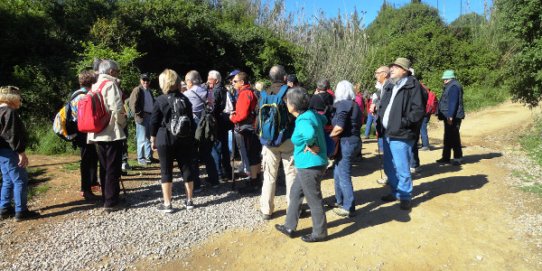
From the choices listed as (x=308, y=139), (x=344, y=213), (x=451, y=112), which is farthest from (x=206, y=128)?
(x=451, y=112)

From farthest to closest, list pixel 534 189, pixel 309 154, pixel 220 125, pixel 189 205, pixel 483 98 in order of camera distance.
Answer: pixel 483 98 < pixel 220 125 < pixel 534 189 < pixel 189 205 < pixel 309 154

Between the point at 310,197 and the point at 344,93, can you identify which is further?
the point at 344,93

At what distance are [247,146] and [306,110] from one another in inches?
70.7

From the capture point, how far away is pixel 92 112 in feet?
16.0

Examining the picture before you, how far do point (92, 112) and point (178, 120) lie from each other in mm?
1039

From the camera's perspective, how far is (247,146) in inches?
229

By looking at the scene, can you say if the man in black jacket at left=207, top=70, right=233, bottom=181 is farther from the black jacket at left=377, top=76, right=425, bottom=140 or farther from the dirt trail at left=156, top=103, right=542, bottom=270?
the black jacket at left=377, top=76, right=425, bottom=140

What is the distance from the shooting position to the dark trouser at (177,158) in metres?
5.05

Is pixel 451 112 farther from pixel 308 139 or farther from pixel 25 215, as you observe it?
pixel 25 215

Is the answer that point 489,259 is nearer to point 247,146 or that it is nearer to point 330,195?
point 330,195

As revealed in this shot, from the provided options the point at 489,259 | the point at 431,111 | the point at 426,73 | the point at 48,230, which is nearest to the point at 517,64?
the point at 431,111

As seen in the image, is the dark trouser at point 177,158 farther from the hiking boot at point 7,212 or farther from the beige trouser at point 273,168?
the hiking boot at point 7,212

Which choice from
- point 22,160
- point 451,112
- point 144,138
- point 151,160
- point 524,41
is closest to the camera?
point 22,160

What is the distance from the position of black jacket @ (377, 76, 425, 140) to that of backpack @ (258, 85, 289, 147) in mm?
1416
